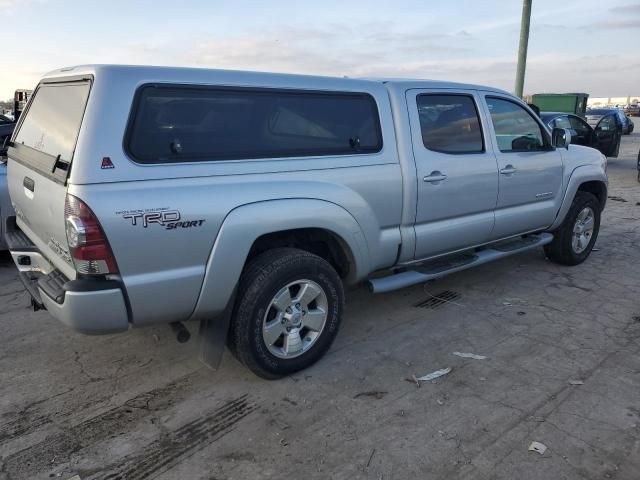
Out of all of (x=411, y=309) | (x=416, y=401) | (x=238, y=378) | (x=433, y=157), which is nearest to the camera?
(x=416, y=401)

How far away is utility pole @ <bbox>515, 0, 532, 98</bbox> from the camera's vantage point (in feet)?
34.6

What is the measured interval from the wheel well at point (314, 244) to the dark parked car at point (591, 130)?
11045mm

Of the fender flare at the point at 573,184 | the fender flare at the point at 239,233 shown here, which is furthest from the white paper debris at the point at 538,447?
the fender flare at the point at 573,184

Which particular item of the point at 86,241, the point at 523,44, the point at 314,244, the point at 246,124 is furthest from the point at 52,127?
the point at 523,44

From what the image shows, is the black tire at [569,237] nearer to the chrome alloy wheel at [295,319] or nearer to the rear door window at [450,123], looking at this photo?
the rear door window at [450,123]

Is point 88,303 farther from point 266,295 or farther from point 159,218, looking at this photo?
point 266,295

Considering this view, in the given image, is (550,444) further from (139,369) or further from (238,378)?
(139,369)

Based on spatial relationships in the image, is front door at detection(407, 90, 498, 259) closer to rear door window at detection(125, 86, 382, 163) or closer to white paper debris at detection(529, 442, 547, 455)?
rear door window at detection(125, 86, 382, 163)

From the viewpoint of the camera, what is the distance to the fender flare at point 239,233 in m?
2.93

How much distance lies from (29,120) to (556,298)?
4.68 meters

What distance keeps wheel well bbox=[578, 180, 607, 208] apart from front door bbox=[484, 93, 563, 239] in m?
0.71

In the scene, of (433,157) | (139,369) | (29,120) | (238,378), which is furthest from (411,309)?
(29,120)

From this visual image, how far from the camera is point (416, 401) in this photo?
3191 millimetres

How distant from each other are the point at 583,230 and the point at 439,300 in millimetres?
2262
